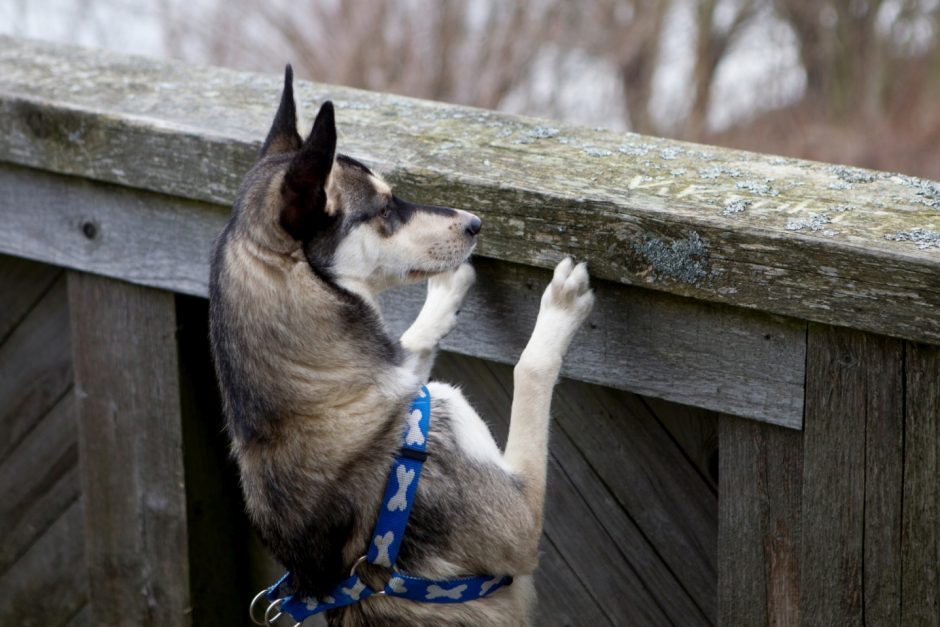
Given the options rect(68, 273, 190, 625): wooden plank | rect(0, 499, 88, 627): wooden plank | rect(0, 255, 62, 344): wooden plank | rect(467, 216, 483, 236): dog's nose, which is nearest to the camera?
rect(467, 216, 483, 236): dog's nose

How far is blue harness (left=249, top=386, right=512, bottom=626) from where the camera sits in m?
2.32

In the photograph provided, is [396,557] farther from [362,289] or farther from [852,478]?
[852,478]

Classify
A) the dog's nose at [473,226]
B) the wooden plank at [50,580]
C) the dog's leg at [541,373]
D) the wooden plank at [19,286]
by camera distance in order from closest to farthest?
the dog's leg at [541,373]
the dog's nose at [473,226]
the wooden plank at [19,286]
the wooden plank at [50,580]

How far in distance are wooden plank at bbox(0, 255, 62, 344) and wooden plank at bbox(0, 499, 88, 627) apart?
0.53m

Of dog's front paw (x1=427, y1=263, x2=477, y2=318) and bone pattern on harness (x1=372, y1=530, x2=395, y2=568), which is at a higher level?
dog's front paw (x1=427, y1=263, x2=477, y2=318)

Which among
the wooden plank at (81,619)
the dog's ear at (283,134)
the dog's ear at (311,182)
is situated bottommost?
the wooden plank at (81,619)

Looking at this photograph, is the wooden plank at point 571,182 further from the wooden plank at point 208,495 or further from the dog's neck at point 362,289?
the wooden plank at point 208,495

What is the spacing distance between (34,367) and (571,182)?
1.71 meters

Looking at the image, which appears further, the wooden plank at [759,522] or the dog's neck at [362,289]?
the dog's neck at [362,289]

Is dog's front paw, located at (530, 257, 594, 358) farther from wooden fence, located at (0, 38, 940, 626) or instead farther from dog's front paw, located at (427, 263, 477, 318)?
dog's front paw, located at (427, 263, 477, 318)

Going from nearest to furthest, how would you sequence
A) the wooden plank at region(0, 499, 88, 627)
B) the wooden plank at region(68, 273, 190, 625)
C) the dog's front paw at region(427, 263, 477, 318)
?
the dog's front paw at region(427, 263, 477, 318)
the wooden plank at region(68, 273, 190, 625)
the wooden plank at region(0, 499, 88, 627)

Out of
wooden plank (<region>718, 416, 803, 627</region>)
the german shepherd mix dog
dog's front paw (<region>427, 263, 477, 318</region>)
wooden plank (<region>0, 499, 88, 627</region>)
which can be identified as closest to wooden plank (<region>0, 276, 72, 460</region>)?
wooden plank (<region>0, 499, 88, 627</region>)

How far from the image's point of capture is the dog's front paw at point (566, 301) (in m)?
2.16

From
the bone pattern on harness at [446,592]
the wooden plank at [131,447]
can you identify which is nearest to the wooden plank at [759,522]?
the bone pattern on harness at [446,592]
